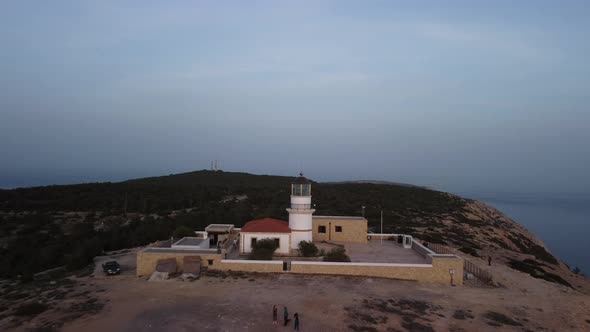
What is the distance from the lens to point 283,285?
17250 mm

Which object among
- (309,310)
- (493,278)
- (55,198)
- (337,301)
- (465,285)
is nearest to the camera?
(309,310)

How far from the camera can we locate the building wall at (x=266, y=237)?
72.6ft

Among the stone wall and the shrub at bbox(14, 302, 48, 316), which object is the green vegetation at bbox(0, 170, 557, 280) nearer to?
the stone wall

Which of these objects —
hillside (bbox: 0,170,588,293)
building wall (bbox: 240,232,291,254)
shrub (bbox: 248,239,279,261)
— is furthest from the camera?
hillside (bbox: 0,170,588,293)

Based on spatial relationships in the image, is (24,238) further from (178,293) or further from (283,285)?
(283,285)

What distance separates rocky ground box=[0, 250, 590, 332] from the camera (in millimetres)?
13039

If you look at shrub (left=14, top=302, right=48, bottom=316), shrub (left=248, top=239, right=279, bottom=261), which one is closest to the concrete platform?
shrub (left=248, top=239, right=279, bottom=261)

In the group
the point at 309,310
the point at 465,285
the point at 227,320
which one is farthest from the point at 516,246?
the point at 227,320

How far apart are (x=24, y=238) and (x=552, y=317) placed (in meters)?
33.3

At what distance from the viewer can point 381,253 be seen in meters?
23.0

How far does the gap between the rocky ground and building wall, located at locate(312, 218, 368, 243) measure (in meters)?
7.63

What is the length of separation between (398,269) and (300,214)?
662 cm

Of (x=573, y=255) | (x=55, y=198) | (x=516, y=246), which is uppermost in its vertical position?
(x=55, y=198)

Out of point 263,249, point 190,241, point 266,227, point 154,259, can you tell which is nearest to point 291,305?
point 263,249
